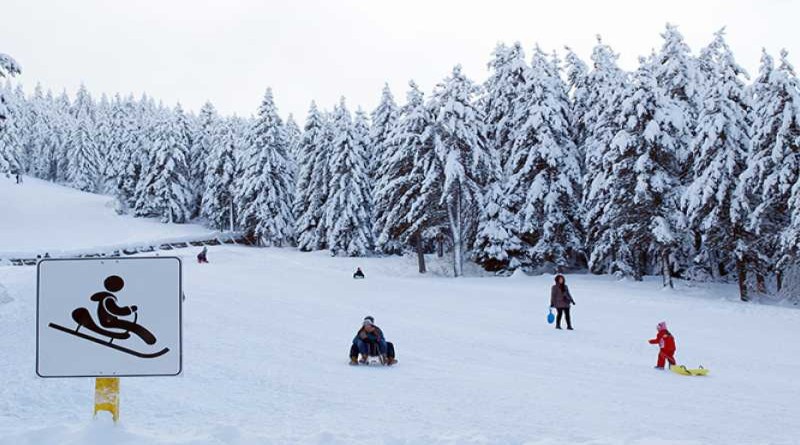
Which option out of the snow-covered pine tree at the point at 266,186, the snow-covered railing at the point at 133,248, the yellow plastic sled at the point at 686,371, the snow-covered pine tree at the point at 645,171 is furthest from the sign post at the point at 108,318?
the snow-covered pine tree at the point at 266,186

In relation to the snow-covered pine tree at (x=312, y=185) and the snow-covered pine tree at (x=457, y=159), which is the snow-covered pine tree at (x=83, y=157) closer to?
the snow-covered pine tree at (x=312, y=185)

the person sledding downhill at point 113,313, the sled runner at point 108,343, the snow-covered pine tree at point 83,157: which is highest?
the snow-covered pine tree at point 83,157

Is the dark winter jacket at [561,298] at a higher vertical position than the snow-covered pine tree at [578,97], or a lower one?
lower

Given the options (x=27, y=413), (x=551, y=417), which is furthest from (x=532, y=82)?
(x=27, y=413)

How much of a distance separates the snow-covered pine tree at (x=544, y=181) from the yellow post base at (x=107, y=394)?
1275 inches

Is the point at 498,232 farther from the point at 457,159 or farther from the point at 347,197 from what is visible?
the point at 347,197

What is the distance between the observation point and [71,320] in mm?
3867

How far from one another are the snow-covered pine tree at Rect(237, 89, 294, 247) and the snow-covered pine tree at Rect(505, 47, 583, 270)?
22056 mm

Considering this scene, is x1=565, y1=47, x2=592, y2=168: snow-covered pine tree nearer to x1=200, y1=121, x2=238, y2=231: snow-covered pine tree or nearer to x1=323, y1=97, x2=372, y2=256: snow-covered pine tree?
x1=323, y1=97, x2=372, y2=256: snow-covered pine tree

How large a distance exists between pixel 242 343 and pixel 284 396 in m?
5.04

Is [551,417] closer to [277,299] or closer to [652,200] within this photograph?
[277,299]

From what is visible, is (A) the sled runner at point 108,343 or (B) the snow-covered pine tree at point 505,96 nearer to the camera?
(A) the sled runner at point 108,343

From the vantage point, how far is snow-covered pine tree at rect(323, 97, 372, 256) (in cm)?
4659

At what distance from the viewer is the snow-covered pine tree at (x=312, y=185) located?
4984 cm
